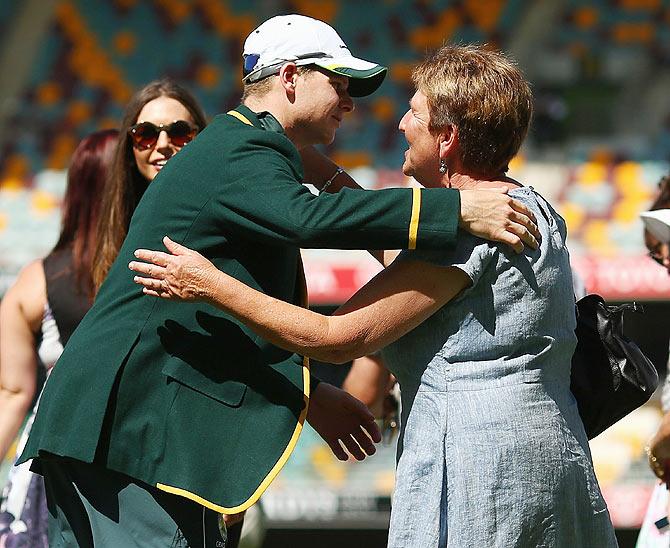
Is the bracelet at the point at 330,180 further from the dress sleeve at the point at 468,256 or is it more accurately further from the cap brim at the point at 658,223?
the cap brim at the point at 658,223

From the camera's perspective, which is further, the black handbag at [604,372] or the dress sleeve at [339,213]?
the black handbag at [604,372]

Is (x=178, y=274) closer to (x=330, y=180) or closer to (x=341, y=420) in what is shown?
(x=341, y=420)

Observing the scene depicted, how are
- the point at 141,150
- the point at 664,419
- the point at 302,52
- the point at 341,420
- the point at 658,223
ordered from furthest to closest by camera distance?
the point at 658,223 < the point at 141,150 < the point at 664,419 < the point at 341,420 < the point at 302,52

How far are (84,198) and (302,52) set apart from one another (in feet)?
3.96

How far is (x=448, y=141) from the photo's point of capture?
249 cm

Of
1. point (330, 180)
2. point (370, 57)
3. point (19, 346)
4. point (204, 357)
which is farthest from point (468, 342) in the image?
point (370, 57)

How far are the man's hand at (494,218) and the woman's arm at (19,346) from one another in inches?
64.5

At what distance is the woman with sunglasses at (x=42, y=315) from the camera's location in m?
3.47

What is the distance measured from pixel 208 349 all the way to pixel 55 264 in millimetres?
1238

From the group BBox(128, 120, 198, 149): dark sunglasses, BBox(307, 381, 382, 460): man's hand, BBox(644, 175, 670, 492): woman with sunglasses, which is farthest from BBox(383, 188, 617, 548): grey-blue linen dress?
BBox(128, 120, 198, 149): dark sunglasses

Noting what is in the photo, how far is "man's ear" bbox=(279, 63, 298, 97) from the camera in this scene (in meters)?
2.62

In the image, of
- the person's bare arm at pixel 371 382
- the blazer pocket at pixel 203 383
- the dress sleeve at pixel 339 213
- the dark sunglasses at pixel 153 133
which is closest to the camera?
the dress sleeve at pixel 339 213

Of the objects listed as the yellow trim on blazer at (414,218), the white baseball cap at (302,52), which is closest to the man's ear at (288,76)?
the white baseball cap at (302,52)

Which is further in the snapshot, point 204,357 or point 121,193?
point 121,193
